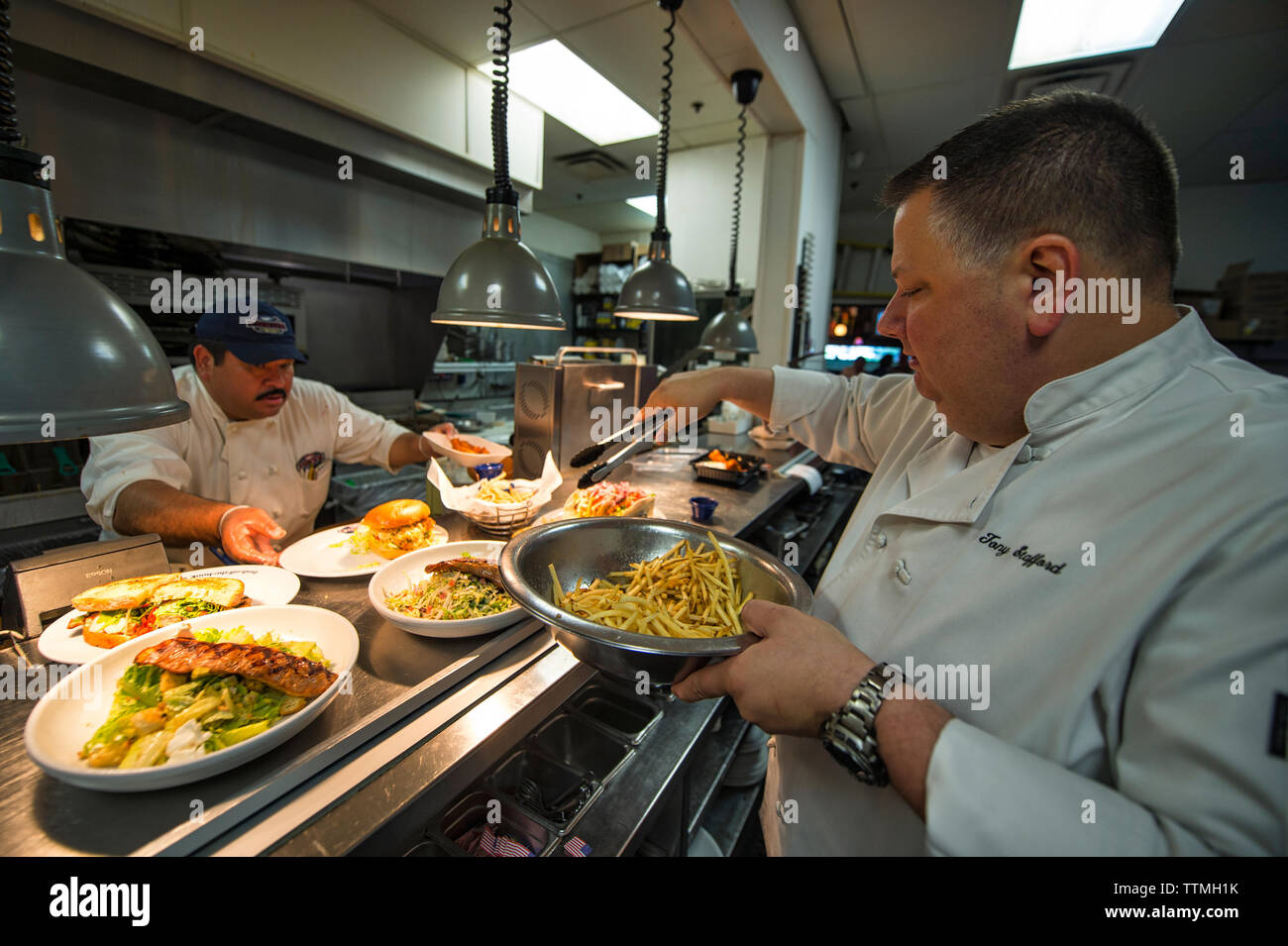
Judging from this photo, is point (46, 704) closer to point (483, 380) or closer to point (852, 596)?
point (852, 596)

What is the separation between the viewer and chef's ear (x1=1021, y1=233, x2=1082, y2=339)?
36.4 inches

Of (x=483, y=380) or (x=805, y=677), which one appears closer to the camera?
(x=805, y=677)

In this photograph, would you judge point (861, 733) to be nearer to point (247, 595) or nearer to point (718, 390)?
point (718, 390)

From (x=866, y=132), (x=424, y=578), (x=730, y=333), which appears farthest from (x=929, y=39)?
(x=424, y=578)

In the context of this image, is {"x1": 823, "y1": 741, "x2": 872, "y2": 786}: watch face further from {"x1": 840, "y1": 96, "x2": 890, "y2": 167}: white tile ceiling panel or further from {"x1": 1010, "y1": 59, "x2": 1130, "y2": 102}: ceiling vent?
{"x1": 840, "y1": 96, "x2": 890, "y2": 167}: white tile ceiling panel

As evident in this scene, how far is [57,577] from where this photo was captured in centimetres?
131

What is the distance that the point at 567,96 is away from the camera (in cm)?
433

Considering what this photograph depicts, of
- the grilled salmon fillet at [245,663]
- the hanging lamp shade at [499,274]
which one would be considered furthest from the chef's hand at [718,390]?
the grilled salmon fillet at [245,663]

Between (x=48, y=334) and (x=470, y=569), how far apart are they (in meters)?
1.03

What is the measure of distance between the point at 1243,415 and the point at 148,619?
234 cm

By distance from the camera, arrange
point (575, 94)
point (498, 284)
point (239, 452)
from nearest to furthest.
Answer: point (498, 284), point (239, 452), point (575, 94)

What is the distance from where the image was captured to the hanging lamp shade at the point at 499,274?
1.84m
